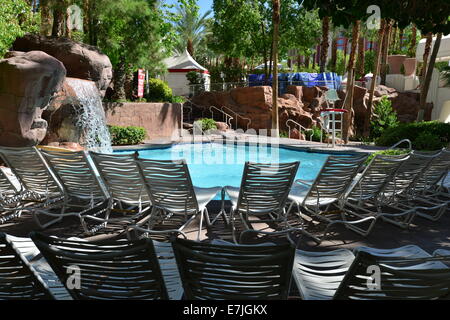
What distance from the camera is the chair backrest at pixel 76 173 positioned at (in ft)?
15.1

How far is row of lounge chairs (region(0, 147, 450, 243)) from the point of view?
432cm

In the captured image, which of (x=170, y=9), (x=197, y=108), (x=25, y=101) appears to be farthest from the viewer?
(x=197, y=108)

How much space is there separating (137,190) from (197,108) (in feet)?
66.6

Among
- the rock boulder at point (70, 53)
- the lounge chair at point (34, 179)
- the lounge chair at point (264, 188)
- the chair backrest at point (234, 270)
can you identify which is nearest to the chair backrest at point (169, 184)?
the lounge chair at point (264, 188)

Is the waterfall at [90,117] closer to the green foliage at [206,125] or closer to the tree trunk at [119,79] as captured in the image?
the tree trunk at [119,79]

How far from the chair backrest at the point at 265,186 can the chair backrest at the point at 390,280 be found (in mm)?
2431

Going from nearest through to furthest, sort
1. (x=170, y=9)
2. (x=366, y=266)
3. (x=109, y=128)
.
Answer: (x=366, y=266) → (x=109, y=128) → (x=170, y=9)

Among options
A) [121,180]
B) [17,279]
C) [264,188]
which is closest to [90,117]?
[121,180]

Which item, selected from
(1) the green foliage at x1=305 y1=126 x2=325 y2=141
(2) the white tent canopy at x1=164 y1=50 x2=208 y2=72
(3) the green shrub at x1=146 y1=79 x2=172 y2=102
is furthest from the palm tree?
(1) the green foliage at x1=305 y1=126 x2=325 y2=141

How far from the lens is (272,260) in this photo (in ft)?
6.07

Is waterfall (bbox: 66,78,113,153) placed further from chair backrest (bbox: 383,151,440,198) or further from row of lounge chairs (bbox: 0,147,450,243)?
chair backrest (bbox: 383,151,440,198)

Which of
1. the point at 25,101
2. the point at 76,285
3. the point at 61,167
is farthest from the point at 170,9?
the point at 76,285

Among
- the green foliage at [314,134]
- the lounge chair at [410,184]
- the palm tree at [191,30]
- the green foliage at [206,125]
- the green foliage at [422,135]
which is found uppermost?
the palm tree at [191,30]
